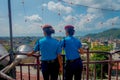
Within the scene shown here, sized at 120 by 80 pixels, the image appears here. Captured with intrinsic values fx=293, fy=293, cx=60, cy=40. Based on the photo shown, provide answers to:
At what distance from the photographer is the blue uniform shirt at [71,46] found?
511 centimetres

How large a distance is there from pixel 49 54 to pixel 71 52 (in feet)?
1.34

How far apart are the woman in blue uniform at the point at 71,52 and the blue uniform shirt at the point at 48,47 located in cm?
15

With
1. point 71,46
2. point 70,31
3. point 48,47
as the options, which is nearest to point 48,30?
point 48,47

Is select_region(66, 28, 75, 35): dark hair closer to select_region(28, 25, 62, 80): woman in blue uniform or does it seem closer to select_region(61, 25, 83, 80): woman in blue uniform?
select_region(61, 25, 83, 80): woman in blue uniform

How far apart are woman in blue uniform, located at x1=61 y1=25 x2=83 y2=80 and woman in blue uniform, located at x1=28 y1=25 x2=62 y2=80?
0.55 ft

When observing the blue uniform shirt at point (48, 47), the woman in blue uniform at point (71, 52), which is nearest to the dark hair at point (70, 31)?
the woman in blue uniform at point (71, 52)

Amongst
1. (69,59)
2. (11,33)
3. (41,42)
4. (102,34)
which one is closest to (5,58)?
(11,33)

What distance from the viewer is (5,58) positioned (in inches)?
210

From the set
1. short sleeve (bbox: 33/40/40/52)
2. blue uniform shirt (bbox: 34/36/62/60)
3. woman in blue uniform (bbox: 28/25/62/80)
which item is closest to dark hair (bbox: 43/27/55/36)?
woman in blue uniform (bbox: 28/25/62/80)

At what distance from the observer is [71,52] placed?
5152mm

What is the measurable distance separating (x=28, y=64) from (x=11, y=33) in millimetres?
915

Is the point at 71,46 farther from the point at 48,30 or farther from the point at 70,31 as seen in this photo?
the point at 48,30

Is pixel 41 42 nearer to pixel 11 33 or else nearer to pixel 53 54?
pixel 53 54

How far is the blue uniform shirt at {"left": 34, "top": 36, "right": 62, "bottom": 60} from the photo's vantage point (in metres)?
4.95
